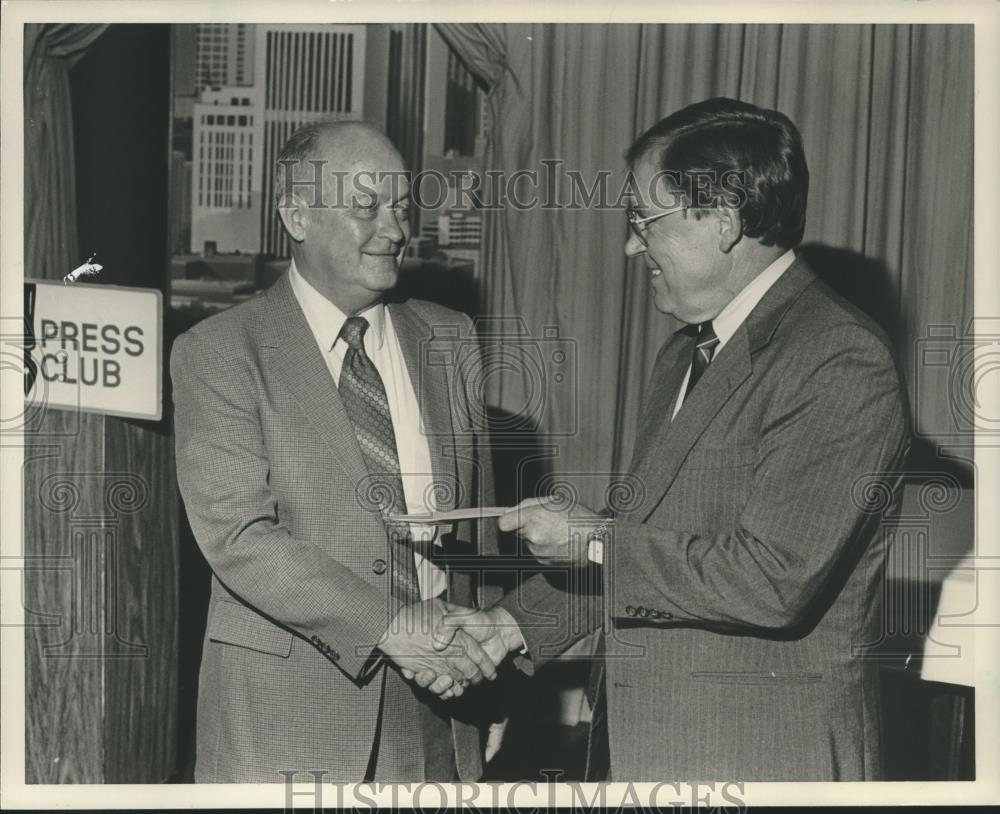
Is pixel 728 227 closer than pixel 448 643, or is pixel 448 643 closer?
pixel 728 227

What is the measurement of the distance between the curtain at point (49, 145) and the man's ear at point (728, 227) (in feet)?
4.82

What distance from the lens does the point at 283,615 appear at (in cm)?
250

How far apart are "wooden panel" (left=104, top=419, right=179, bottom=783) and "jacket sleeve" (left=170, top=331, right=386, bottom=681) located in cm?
16

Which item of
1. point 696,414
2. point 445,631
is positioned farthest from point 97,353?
point 696,414

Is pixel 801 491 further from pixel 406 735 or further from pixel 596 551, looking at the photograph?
pixel 406 735

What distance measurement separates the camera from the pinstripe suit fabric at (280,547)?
8.21 ft

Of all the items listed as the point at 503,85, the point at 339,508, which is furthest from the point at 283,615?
the point at 503,85

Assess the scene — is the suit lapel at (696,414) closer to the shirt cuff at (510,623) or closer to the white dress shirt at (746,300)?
the white dress shirt at (746,300)

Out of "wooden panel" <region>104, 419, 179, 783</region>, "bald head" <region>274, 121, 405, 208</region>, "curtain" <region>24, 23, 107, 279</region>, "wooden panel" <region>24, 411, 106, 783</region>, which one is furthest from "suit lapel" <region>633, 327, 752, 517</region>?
"curtain" <region>24, 23, 107, 279</region>

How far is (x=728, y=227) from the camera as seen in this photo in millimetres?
2488

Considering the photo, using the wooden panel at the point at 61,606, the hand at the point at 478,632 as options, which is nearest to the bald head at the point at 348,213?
the wooden panel at the point at 61,606

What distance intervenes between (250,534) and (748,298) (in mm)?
1173

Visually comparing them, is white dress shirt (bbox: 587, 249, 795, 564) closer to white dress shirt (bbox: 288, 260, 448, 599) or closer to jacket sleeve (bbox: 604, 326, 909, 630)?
jacket sleeve (bbox: 604, 326, 909, 630)

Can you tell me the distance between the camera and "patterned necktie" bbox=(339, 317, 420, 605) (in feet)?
8.46
